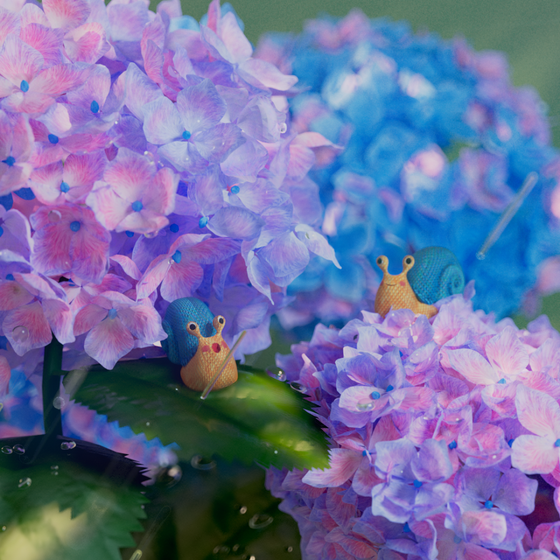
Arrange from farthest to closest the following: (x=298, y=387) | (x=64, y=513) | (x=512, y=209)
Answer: (x=512, y=209) < (x=298, y=387) < (x=64, y=513)

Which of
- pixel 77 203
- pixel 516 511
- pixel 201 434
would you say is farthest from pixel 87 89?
pixel 516 511

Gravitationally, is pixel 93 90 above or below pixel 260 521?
above

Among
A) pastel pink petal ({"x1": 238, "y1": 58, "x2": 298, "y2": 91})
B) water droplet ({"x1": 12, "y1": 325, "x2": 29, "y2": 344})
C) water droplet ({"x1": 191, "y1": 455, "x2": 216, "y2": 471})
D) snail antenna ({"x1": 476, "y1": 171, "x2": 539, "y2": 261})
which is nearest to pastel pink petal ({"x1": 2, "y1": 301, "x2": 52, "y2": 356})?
water droplet ({"x1": 12, "y1": 325, "x2": 29, "y2": 344})

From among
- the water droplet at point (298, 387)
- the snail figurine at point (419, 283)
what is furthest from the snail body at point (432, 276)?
the water droplet at point (298, 387)

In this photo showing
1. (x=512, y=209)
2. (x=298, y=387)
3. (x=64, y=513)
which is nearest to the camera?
(x=64, y=513)

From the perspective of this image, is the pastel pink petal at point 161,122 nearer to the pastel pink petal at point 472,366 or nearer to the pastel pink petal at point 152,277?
the pastel pink petal at point 152,277

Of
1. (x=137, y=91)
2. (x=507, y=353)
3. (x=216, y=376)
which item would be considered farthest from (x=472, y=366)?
(x=137, y=91)

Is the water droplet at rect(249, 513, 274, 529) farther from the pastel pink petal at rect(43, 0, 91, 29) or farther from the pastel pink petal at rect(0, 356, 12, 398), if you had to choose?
the pastel pink petal at rect(43, 0, 91, 29)

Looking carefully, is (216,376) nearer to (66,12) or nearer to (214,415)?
(214,415)
